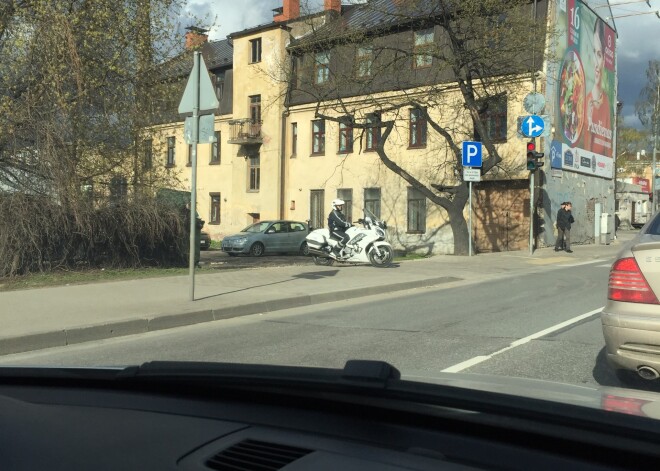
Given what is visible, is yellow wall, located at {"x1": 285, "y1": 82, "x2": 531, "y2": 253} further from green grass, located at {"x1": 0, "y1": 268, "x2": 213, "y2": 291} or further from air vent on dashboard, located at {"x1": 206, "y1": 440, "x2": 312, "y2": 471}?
air vent on dashboard, located at {"x1": 206, "y1": 440, "x2": 312, "y2": 471}

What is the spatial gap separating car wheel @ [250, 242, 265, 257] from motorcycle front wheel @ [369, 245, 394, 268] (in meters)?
9.58

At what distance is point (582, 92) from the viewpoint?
29188 mm

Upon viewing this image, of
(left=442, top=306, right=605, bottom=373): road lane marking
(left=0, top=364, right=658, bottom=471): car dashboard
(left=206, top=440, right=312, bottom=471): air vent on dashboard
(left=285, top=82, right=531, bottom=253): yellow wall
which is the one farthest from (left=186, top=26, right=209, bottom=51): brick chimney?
(left=206, top=440, right=312, bottom=471): air vent on dashboard

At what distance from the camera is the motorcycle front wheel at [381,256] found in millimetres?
16516

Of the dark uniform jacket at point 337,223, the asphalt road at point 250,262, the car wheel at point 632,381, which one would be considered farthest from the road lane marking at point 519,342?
the asphalt road at point 250,262

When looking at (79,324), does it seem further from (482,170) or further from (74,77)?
(482,170)

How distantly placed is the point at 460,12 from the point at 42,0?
12061 millimetres

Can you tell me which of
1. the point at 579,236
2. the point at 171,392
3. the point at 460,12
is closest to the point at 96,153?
the point at 460,12

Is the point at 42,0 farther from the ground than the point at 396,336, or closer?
farther from the ground

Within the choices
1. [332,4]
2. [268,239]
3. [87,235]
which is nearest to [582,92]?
[332,4]

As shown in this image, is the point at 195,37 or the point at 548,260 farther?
the point at 548,260

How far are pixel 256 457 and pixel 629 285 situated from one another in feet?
12.4

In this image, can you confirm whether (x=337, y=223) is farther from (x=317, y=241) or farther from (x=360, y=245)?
(x=360, y=245)

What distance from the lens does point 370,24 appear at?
2530cm
